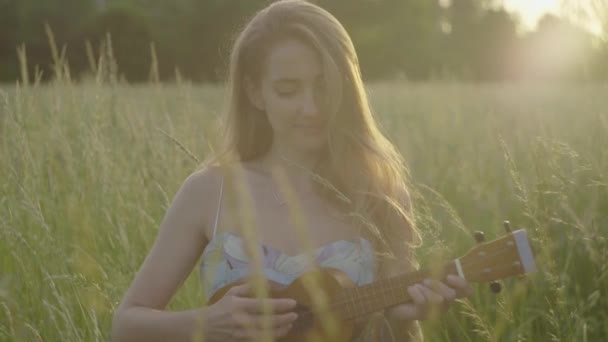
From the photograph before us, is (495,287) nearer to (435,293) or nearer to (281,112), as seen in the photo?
(435,293)

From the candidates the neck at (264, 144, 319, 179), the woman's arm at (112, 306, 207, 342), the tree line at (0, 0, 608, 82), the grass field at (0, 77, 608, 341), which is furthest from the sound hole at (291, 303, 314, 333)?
the tree line at (0, 0, 608, 82)

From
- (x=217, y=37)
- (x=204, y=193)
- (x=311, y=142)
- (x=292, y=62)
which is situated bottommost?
(x=217, y=37)

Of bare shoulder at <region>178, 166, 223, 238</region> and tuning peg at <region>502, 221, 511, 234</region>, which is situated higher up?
tuning peg at <region>502, 221, 511, 234</region>

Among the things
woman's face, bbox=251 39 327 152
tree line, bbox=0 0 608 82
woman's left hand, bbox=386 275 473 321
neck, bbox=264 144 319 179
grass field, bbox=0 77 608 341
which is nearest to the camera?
woman's left hand, bbox=386 275 473 321

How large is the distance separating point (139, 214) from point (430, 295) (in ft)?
5.30

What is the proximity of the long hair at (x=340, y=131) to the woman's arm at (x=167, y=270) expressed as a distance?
0.14 m

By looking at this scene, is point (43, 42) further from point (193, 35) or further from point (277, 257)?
point (277, 257)

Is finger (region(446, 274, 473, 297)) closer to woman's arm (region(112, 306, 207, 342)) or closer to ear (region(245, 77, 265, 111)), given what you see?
woman's arm (region(112, 306, 207, 342))

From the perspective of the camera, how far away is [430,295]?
170 centimetres

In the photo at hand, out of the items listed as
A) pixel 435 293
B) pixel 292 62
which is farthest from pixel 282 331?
pixel 292 62

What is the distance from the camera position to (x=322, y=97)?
6.97ft

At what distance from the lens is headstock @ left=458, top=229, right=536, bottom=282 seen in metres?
1.64

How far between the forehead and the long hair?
0.07ft

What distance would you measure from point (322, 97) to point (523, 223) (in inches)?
65.2
